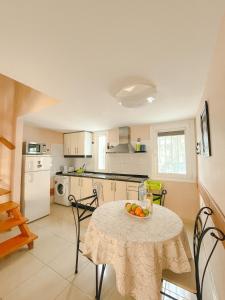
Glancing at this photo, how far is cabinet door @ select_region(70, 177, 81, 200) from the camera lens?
12.8ft

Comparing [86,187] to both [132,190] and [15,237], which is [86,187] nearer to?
[132,190]

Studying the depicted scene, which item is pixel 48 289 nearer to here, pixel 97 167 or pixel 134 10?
pixel 134 10

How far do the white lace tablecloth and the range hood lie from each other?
92.4 inches

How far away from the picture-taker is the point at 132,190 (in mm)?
3176

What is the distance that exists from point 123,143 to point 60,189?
225cm

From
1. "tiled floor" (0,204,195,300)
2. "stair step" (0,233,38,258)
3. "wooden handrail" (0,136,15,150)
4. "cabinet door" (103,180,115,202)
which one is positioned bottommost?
"tiled floor" (0,204,195,300)

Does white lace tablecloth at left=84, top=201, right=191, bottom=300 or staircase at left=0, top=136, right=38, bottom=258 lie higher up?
white lace tablecloth at left=84, top=201, right=191, bottom=300

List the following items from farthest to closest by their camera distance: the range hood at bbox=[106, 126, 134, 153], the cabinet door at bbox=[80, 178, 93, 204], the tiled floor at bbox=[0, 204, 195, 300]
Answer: the cabinet door at bbox=[80, 178, 93, 204] < the range hood at bbox=[106, 126, 134, 153] < the tiled floor at bbox=[0, 204, 195, 300]

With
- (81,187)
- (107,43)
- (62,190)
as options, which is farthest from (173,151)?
(62,190)

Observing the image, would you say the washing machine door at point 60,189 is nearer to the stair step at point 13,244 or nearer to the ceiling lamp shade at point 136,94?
the stair step at point 13,244

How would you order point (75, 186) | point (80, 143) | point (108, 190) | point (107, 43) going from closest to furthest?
1. point (107, 43)
2. point (108, 190)
3. point (75, 186)
4. point (80, 143)

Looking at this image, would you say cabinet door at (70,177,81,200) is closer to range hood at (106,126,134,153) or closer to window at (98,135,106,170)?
window at (98,135,106,170)

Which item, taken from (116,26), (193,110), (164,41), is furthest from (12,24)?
(193,110)

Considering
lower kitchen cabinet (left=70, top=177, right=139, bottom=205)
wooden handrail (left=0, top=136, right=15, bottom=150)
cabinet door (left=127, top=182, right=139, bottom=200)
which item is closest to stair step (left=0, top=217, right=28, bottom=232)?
wooden handrail (left=0, top=136, right=15, bottom=150)
